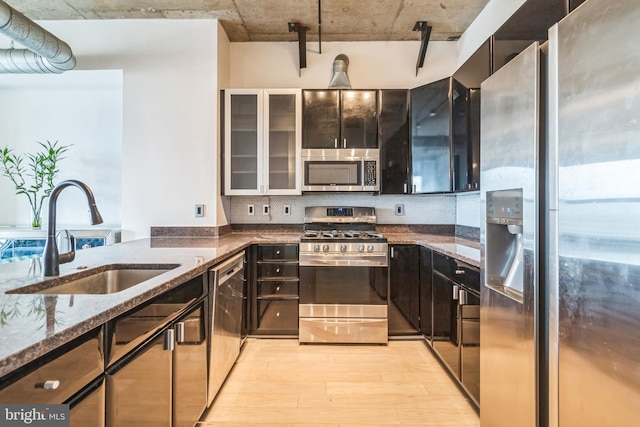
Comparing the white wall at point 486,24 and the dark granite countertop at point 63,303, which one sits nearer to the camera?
the dark granite countertop at point 63,303

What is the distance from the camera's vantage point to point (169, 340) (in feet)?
4.32

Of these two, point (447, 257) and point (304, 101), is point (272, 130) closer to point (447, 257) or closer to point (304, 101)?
point (304, 101)

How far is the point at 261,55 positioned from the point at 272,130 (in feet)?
3.11

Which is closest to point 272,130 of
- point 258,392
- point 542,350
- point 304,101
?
point 304,101

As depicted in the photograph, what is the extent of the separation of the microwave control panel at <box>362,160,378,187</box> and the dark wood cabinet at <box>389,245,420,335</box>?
Result: 672 mm

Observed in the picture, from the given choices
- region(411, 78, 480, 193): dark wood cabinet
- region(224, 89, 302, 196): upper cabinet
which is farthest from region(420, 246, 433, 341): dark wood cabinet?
region(224, 89, 302, 196): upper cabinet

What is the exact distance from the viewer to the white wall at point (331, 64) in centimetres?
336

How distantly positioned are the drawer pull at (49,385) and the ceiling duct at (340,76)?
2.98 meters

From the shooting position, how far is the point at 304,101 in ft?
10.1

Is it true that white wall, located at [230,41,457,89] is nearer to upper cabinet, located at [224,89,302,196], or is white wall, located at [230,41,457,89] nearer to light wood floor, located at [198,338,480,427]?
upper cabinet, located at [224,89,302,196]

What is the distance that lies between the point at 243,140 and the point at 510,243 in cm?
248

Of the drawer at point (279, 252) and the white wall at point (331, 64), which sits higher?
the white wall at point (331, 64)

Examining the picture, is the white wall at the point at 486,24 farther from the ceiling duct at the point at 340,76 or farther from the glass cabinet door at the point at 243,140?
the glass cabinet door at the point at 243,140

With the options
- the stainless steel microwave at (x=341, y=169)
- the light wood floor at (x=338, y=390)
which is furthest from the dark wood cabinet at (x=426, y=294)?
the stainless steel microwave at (x=341, y=169)
